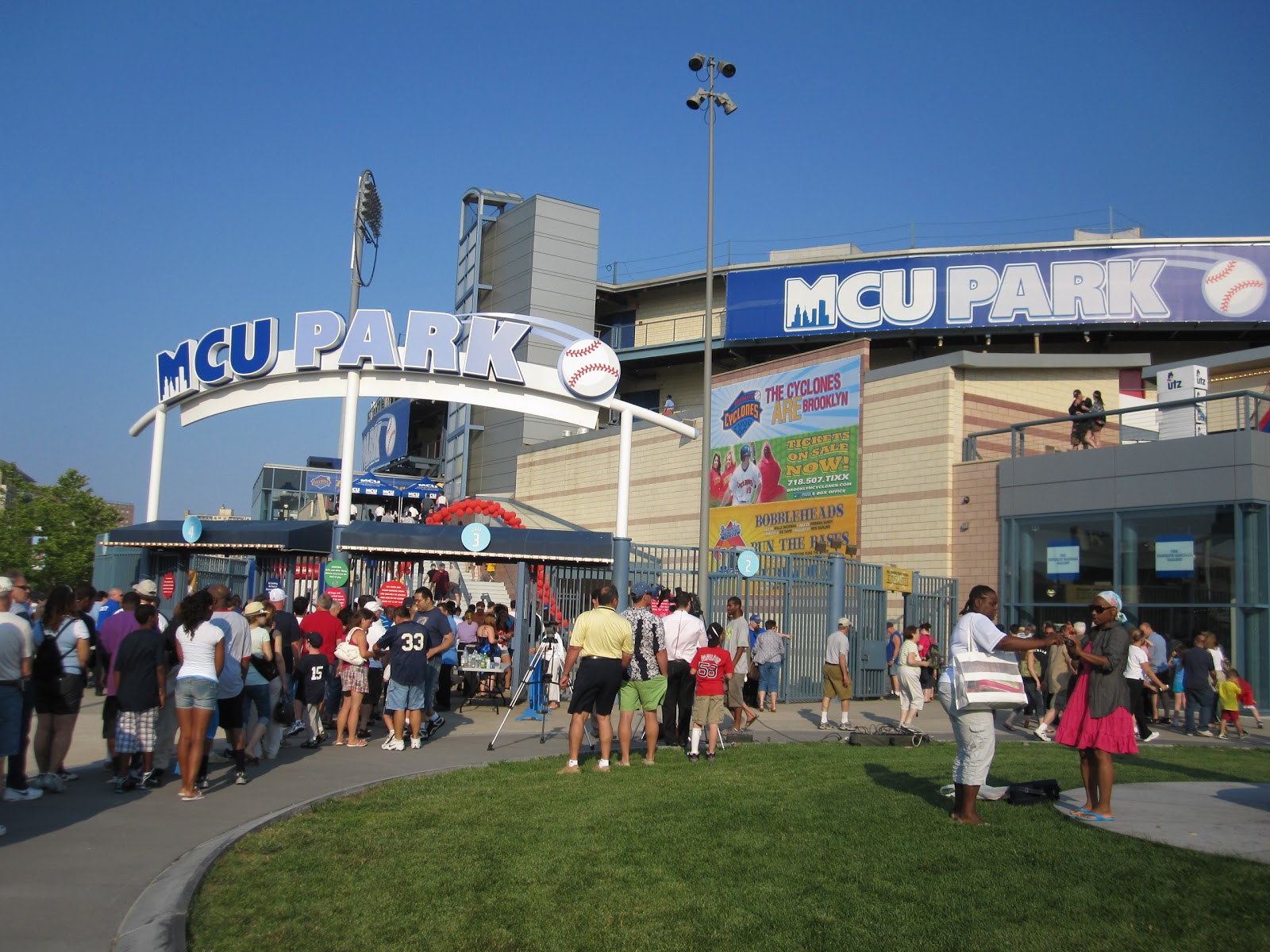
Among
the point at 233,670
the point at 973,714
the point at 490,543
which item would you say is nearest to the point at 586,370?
the point at 490,543

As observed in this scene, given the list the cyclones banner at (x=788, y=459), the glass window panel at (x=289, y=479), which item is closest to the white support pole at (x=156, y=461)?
the cyclones banner at (x=788, y=459)

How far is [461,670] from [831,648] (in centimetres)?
600

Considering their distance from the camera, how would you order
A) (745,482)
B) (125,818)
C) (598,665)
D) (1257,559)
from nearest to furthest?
(125,818)
(598,665)
(1257,559)
(745,482)

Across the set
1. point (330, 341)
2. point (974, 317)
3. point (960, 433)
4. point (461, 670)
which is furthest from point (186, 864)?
point (974, 317)

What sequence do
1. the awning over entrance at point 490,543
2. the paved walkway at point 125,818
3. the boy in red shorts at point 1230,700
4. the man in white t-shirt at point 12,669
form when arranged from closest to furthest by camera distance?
the paved walkway at point 125,818, the man in white t-shirt at point 12,669, the boy in red shorts at point 1230,700, the awning over entrance at point 490,543

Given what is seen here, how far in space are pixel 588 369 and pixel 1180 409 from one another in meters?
11.4

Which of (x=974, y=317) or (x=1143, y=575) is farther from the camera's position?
(x=974, y=317)

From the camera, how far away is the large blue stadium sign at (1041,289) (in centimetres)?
3253

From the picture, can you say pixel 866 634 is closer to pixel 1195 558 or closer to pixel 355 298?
pixel 1195 558

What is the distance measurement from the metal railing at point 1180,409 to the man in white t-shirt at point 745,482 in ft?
23.0

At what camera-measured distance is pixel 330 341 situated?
19375 mm

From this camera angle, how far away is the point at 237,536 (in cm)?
1961

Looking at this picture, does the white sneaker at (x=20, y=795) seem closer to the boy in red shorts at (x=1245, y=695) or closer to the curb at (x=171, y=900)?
the curb at (x=171, y=900)

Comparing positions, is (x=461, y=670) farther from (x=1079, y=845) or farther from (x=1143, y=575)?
(x=1143, y=575)
